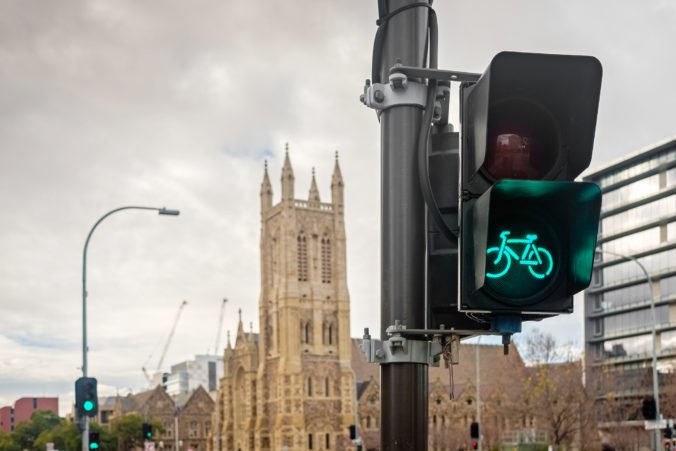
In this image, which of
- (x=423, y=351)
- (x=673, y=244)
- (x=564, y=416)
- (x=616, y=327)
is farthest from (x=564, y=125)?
(x=616, y=327)

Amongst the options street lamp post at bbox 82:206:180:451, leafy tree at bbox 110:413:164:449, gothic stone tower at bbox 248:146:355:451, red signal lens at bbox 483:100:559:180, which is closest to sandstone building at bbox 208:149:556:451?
gothic stone tower at bbox 248:146:355:451

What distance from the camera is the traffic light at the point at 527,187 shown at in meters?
3.16

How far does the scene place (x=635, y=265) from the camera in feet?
362

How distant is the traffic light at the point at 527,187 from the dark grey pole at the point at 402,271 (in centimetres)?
39

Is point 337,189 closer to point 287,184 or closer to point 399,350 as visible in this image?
point 287,184

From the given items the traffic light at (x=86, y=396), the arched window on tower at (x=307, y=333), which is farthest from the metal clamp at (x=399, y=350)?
the arched window on tower at (x=307, y=333)

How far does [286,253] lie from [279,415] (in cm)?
2136

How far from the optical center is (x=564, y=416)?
7212 cm

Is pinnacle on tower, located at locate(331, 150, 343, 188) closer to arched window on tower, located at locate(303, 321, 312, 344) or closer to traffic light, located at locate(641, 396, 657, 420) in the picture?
arched window on tower, located at locate(303, 321, 312, 344)

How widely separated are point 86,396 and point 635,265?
309 feet

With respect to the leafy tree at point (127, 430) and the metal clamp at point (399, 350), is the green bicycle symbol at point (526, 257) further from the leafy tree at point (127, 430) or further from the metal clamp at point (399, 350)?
the leafy tree at point (127, 430)

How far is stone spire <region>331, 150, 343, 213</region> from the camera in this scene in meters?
129

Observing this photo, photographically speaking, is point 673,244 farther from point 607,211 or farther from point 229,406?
point 229,406

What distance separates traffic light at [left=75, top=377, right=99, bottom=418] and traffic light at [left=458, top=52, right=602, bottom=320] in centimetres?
2476
